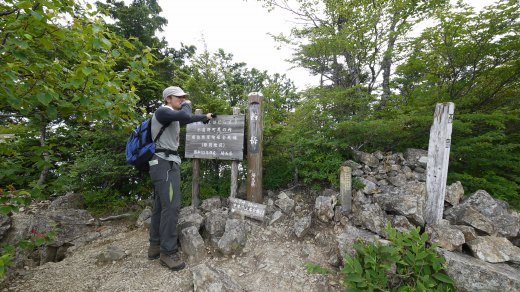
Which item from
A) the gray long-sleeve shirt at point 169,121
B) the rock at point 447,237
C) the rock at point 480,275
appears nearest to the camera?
the rock at point 480,275

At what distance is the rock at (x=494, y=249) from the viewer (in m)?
2.93

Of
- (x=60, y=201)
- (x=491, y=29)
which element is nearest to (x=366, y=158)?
(x=491, y=29)

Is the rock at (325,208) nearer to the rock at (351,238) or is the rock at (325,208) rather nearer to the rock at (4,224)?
the rock at (351,238)

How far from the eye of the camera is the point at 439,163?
3.63 m

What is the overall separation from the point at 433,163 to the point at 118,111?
4796 millimetres

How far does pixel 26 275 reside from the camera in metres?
3.51

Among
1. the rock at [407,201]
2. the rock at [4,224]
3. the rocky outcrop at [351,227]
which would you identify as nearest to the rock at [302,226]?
the rocky outcrop at [351,227]

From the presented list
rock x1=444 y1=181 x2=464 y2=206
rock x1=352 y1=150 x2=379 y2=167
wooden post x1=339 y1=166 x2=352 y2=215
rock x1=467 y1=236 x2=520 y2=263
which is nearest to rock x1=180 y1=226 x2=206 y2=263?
wooden post x1=339 y1=166 x2=352 y2=215

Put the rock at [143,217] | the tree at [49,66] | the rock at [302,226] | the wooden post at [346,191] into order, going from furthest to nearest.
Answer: the rock at [143,217], the wooden post at [346,191], the rock at [302,226], the tree at [49,66]

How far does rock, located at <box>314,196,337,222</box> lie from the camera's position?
4027 mm

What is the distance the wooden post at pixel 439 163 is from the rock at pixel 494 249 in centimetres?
53

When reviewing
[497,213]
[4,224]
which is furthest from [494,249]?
[4,224]

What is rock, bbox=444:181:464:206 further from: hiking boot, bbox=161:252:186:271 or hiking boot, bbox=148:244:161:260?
hiking boot, bbox=148:244:161:260

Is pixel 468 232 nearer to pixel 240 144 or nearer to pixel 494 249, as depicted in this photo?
pixel 494 249
